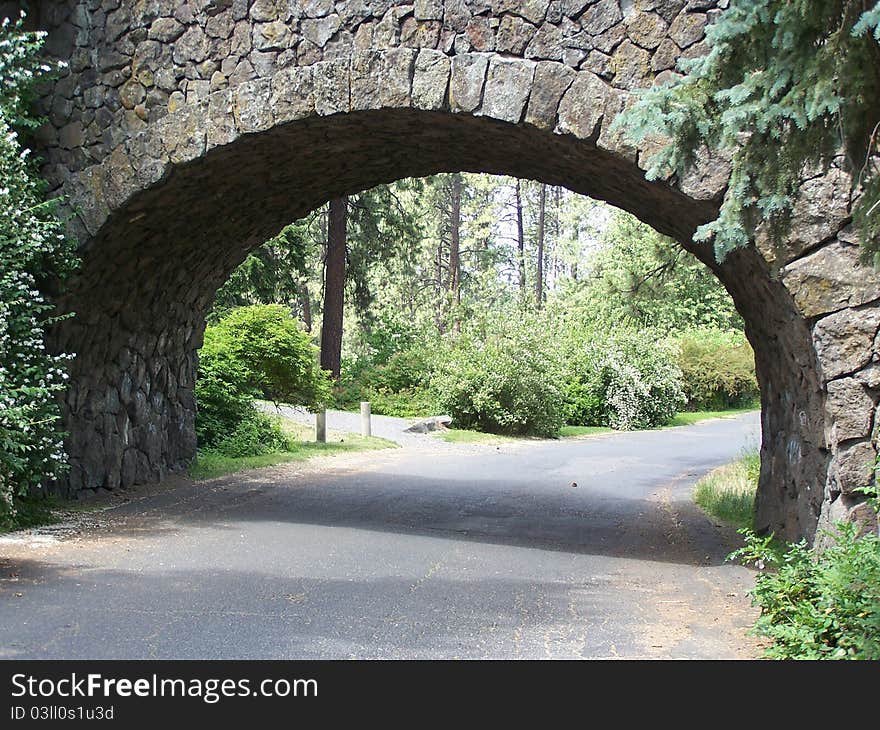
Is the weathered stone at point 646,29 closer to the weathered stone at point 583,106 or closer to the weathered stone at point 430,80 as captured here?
the weathered stone at point 583,106

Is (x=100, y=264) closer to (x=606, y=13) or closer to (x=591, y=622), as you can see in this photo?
(x=606, y=13)

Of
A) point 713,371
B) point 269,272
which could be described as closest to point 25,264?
point 269,272

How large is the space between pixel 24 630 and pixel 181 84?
546 centimetres

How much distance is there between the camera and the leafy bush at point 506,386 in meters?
22.1

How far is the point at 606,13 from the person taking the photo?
7.59 meters

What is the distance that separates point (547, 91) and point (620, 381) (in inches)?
760

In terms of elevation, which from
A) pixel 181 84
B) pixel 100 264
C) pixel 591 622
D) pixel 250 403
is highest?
pixel 181 84

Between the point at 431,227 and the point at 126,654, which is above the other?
the point at 431,227

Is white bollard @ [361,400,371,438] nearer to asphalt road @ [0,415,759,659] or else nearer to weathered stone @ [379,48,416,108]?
asphalt road @ [0,415,759,659]

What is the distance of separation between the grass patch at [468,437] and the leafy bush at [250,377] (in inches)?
152

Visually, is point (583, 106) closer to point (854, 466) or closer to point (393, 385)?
point (854, 466)

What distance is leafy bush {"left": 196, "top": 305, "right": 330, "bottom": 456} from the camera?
15469 mm

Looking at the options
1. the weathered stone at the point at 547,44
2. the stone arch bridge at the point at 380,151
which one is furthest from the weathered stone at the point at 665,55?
the weathered stone at the point at 547,44

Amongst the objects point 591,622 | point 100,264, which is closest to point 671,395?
point 100,264
